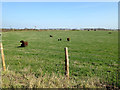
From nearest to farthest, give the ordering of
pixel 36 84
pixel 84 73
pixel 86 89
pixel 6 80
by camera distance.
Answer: pixel 86 89 → pixel 36 84 → pixel 6 80 → pixel 84 73

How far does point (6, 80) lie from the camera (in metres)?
5.15

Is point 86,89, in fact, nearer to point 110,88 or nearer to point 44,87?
point 110,88

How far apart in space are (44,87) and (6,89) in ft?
4.44

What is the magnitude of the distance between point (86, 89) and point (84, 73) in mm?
3095

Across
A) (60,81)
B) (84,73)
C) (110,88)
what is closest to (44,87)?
(60,81)

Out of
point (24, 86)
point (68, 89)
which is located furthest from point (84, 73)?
point (24, 86)

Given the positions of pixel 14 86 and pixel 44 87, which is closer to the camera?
pixel 44 87

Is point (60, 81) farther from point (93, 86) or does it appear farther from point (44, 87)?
point (93, 86)

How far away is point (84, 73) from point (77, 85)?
9.21 feet

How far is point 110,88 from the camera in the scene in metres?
4.55

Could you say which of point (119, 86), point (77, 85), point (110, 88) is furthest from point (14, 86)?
point (119, 86)

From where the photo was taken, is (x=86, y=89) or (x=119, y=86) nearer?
(x=86, y=89)

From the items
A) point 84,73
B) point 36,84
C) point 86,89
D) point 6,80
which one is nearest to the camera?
point 86,89

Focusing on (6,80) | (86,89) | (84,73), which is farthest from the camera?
(84,73)
